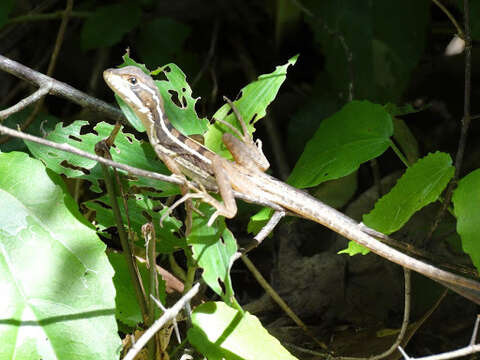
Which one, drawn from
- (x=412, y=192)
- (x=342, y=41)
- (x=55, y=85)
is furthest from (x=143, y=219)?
(x=342, y=41)

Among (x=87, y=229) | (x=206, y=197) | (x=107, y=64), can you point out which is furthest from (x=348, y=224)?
(x=107, y=64)

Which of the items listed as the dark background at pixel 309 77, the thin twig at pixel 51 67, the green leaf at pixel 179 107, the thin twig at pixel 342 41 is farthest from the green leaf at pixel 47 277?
the thin twig at pixel 342 41

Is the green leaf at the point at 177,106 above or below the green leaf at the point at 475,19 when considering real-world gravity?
below

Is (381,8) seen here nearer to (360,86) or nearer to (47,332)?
(360,86)

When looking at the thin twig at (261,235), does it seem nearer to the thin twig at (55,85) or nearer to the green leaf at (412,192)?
the green leaf at (412,192)

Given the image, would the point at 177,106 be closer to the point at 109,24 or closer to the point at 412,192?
the point at 412,192

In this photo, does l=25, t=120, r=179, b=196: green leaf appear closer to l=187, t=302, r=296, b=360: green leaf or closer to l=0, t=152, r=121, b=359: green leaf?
l=0, t=152, r=121, b=359: green leaf

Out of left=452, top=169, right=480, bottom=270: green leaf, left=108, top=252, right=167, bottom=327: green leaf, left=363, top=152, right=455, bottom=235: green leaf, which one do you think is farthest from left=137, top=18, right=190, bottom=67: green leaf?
left=452, top=169, right=480, bottom=270: green leaf
